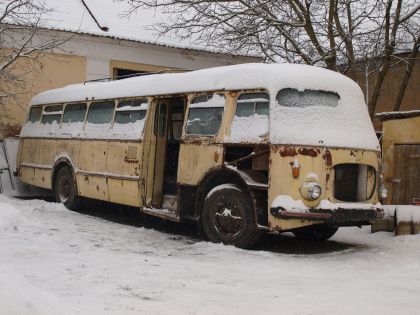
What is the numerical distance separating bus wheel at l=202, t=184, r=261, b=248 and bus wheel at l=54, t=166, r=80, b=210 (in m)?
4.44

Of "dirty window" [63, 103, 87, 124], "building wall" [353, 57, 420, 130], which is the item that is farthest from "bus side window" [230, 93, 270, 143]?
"building wall" [353, 57, 420, 130]

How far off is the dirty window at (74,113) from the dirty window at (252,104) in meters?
4.74

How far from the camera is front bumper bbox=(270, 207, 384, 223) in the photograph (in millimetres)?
7605

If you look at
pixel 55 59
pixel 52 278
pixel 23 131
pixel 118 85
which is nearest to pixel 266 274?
A: pixel 52 278

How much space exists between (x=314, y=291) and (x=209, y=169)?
130 inches

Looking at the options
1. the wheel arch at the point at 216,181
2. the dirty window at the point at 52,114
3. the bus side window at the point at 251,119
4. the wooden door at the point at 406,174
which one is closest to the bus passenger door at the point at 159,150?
the wheel arch at the point at 216,181

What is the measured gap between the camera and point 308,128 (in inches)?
316

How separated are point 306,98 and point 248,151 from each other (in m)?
1.13

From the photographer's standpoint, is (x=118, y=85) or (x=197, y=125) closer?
(x=197, y=125)

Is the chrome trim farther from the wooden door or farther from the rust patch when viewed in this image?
the wooden door

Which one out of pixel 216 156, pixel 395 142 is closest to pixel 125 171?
pixel 216 156

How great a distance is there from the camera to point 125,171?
10.5 m

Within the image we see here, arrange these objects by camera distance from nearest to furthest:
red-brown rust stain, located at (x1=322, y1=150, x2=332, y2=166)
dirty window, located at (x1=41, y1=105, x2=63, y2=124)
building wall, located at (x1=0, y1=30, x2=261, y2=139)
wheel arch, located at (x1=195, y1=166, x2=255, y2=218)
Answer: red-brown rust stain, located at (x1=322, y1=150, x2=332, y2=166), wheel arch, located at (x1=195, y1=166, x2=255, y2=218), dirty window, located at (x1=41, y1=105, x2=63, y2=124), building wall, located at (x1=0, y1=30, x2=261, y2=139)

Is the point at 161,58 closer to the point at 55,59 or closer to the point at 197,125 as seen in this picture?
the point at 55,59
